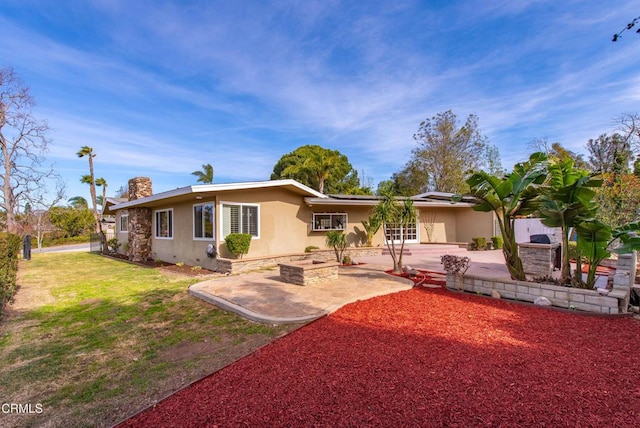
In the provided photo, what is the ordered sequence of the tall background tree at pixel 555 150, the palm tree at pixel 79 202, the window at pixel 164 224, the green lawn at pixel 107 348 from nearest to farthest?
the green lawn at pixel 107 348
the window at pixel 164 224
the tall background tree at pixel 555 150
the palm tree at pixel 79 202

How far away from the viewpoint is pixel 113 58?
1177 centimetres

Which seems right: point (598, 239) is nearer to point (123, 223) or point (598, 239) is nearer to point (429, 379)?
point (429, 379)

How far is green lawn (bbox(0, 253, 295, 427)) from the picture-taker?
321 centimetres

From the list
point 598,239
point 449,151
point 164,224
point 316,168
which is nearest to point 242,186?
point 164,224

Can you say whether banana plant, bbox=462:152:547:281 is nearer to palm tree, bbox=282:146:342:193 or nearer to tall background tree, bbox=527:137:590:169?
tall background tree, bbox=527:137:590:169

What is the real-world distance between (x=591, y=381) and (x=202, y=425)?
3902 mm

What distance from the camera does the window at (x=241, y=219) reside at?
461 inches

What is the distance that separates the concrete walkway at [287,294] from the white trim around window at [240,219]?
2652mm

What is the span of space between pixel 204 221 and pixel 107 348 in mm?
8036

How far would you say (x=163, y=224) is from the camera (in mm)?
15422

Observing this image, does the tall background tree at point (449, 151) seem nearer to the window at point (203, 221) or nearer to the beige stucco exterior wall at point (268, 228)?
the beige stucco exterior wall at point (268, 228)

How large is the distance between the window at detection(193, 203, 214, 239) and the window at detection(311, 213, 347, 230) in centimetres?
507

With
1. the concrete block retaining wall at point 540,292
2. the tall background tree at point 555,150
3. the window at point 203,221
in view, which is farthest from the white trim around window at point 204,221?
the tall background tree at point 555,150

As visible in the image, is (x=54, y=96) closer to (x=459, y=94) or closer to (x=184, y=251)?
(x=184, y=251)
